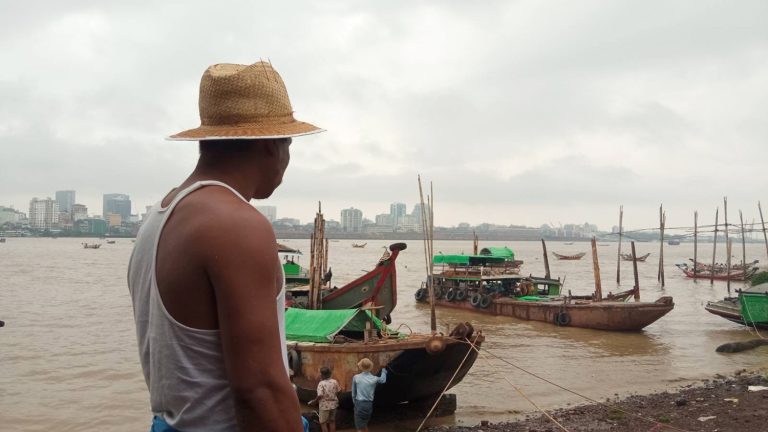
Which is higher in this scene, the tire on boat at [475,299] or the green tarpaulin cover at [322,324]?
the green tarpaulin cover at [322,324]

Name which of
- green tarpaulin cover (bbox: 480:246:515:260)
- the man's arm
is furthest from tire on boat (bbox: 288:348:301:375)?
green tarpaulin cover (bbox: 480:246:515:260)

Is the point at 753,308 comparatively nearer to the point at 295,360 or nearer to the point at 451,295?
the point at 451,295

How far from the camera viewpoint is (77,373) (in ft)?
55.5

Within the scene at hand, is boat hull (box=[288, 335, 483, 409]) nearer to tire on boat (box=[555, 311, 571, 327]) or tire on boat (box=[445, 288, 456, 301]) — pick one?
tire on boat (box=[555, 311, 571, 327])

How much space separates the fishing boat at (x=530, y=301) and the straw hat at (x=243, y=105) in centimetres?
2393

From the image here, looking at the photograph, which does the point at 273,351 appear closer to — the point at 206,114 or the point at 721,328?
the point at 206,114

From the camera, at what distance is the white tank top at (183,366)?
1.39 meters

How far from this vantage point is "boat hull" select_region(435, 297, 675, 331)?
23.0 metres

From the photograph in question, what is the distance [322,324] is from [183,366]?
10993mm

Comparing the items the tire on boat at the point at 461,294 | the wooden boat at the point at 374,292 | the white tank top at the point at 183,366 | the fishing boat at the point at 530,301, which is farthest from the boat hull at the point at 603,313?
the white tank top at the point at 183,366

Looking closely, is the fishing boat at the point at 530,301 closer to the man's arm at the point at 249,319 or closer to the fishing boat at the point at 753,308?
the fishing boat at the point at 753,308

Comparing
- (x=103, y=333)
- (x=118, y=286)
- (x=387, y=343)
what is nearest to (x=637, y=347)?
(x=387, y=343)

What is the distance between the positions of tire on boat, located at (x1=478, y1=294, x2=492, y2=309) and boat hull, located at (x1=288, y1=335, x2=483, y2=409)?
57.7ft

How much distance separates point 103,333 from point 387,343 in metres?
17.2
